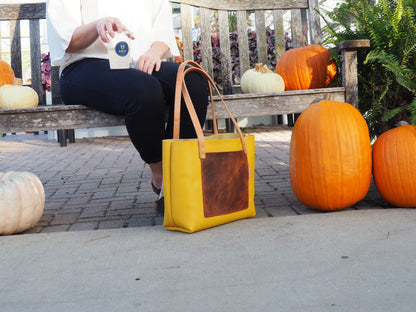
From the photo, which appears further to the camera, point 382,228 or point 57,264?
point 382,228

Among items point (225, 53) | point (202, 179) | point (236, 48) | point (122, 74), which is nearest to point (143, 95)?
point (122, 74)

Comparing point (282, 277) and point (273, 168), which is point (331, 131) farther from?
point (273, 168)

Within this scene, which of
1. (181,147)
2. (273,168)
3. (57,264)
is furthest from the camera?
(273,168)

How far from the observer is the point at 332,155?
2.16m

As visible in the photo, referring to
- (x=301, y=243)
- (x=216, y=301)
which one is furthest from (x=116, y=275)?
(x=301, y=243)

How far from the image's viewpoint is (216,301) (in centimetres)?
130

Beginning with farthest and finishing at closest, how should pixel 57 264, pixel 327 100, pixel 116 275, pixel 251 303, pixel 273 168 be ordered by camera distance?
pixel 273 168, pixel 327 100, pixel 57 264, pixel 116 275, pixel 251 303

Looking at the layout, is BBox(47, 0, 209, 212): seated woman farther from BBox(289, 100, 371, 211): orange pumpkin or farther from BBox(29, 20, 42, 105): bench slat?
BBox(29, 20, 42, 105): bench slat

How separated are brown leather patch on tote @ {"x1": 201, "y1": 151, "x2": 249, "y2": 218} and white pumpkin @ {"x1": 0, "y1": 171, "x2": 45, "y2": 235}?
34.1 inches

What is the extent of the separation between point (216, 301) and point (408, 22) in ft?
6.08

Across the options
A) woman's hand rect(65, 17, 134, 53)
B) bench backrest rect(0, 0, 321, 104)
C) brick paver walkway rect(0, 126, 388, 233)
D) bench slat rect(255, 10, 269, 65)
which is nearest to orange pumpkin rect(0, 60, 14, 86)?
bench backrest rect(0, 0, 321, 104)

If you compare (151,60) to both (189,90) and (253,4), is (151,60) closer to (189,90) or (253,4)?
(189,90)

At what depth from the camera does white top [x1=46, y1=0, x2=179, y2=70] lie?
2266 mm

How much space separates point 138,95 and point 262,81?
40.6 inches
